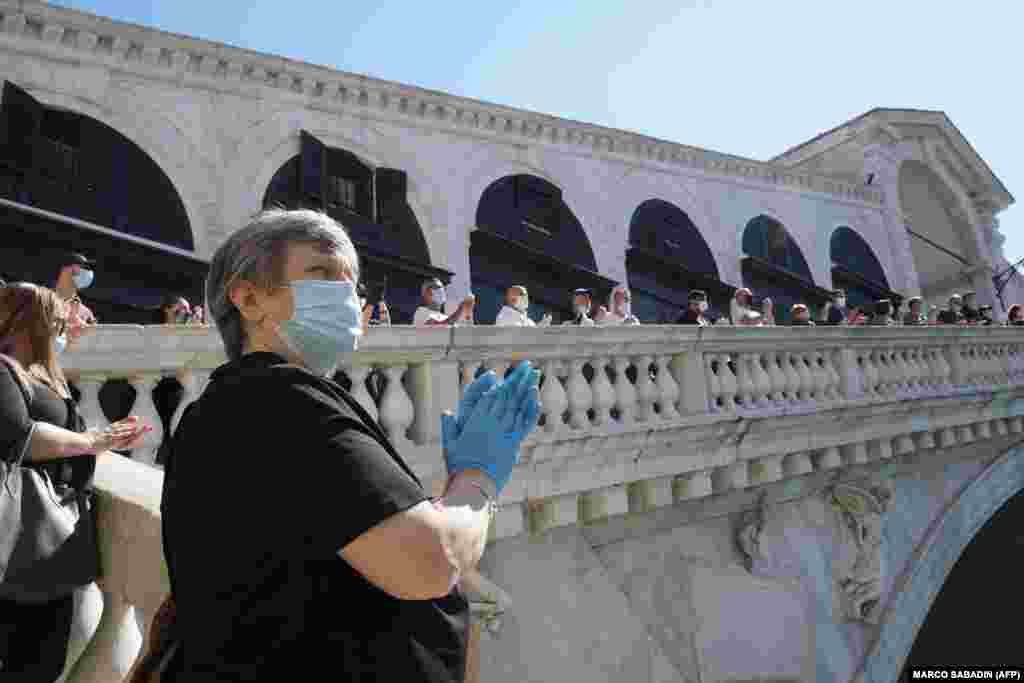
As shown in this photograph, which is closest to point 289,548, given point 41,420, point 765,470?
point 41,420

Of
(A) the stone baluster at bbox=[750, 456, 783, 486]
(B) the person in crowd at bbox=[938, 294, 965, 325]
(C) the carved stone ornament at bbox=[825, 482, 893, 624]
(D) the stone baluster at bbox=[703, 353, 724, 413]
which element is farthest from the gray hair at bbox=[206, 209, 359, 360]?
(B) the person in crowd at bbox=[938, 294, 965, 325]

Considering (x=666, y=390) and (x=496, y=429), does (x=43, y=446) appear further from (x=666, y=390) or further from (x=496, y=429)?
(x=666, y=390)

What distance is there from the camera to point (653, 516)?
6.48 m

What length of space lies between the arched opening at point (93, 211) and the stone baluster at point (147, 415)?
6.52 m

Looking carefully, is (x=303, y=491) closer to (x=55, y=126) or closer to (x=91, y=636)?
(x=91, y=636)

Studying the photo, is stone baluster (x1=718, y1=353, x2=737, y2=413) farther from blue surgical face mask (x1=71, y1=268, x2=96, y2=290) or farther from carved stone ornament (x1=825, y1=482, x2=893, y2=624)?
blue surgical face mask (x1=71, y1=268, x2=96, y2=290)

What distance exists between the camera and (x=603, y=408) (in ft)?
18.9

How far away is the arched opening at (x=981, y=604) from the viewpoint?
42.1ft

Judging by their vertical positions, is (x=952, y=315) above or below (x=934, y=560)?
above

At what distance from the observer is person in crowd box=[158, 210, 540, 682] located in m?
1.15

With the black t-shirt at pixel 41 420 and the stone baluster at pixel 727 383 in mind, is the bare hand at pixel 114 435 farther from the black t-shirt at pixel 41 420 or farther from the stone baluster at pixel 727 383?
the stone baluster at pixel 727 383

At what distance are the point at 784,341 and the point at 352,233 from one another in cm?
703

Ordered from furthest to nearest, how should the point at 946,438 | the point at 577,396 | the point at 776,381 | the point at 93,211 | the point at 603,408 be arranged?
the point at 93,211 < the point at 946,438 < the point at 776,381 < the point at 603,408 < the point at 577,396

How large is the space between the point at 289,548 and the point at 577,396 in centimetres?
456
